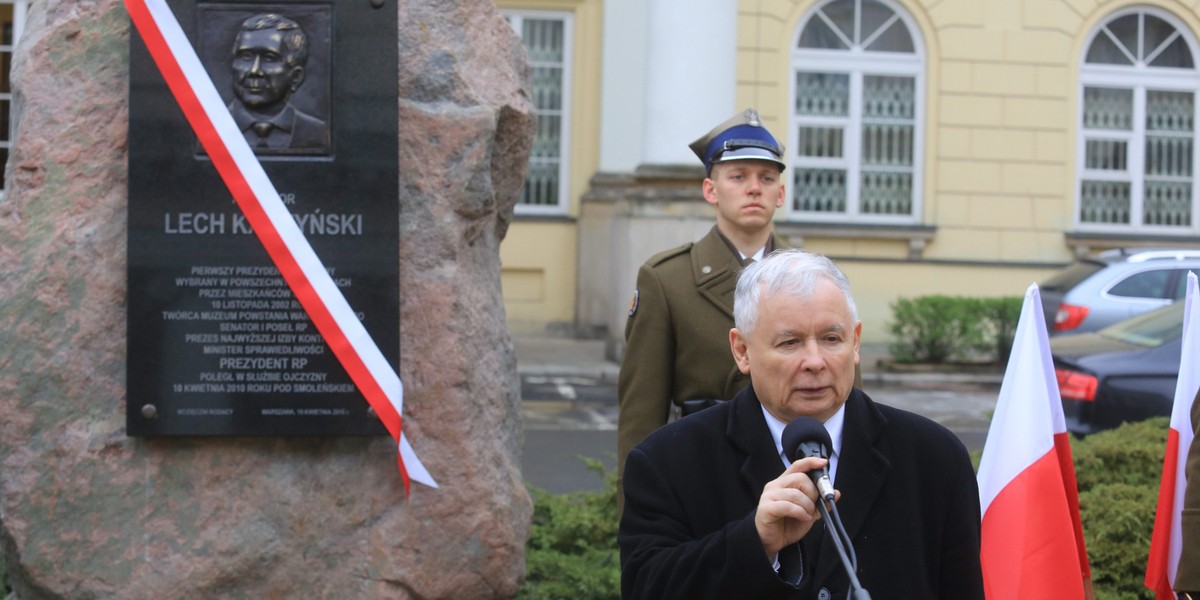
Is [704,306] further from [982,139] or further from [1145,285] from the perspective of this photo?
[982,139]

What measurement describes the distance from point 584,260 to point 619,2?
3.27 m

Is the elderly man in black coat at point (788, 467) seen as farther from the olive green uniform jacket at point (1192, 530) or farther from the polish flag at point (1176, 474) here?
the polish flag at point (1176, 474)

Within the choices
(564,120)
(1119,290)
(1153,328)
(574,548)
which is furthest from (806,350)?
(564,120)

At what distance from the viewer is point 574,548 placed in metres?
6.05

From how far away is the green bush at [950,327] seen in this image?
16.4 metres

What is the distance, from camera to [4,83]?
17.8m

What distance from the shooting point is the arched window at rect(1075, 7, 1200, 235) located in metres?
18.9

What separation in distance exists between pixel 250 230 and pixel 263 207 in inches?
3.3

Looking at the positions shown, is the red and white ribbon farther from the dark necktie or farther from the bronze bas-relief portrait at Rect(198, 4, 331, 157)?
the dark necktie

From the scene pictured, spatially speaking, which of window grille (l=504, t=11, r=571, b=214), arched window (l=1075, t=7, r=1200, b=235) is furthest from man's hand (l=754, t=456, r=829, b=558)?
arched window (l=1075, t=7, r=1200, b=235)

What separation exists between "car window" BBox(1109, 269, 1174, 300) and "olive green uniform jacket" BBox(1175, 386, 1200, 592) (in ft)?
35.3

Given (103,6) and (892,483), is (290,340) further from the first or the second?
(892,483)

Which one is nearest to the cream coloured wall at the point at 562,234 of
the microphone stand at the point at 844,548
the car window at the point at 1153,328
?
the car window at the point at 1153,328

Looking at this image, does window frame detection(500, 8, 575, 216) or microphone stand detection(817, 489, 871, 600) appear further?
window frame detection(500, 8, 575, 216)
